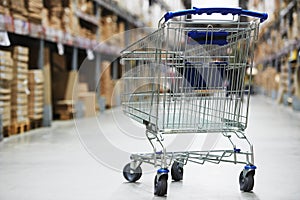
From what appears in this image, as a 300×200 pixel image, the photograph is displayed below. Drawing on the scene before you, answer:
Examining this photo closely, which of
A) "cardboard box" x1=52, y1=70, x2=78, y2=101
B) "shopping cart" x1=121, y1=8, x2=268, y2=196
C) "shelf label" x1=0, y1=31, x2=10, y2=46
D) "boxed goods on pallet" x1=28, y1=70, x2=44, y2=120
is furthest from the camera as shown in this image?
"cardboard box" x1=52, y1=70, x2=78, y2=101

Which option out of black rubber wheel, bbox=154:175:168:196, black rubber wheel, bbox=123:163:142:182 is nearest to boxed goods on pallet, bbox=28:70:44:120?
black rubber wheel, bbox=123:163:142:182

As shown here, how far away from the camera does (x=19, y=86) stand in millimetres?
6223

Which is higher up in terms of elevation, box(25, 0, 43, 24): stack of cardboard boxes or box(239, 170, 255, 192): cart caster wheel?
box(25, 0, 43, 24): stack of cardboard boxes

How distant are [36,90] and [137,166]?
3.92m

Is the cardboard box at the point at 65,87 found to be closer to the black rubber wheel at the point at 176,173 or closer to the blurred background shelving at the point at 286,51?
the black rubber wheel at the point at 176,173

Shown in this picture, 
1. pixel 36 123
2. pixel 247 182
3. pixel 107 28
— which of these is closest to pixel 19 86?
pixel 36 123

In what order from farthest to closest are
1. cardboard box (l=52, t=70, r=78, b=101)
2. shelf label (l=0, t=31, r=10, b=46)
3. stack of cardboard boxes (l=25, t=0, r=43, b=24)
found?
cardboard box (l=52, t=70, r=78, b=101), stack of cardboard boxes (l=25, t=0, r=43, b=24), shelf label (l=0, t=31, r=10, b=46)

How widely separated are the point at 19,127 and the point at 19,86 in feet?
2.00

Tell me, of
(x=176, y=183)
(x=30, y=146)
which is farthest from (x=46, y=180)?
(x=30, y=146)

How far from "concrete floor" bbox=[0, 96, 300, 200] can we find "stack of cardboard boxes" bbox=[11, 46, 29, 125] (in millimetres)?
407

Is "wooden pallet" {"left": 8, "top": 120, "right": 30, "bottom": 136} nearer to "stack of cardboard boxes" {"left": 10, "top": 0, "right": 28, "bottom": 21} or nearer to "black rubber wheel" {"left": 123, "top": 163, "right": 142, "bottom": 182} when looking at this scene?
"stack of cardboard boxes" {"left": 10, "top": 0, "right": 28, "bottom": 21}

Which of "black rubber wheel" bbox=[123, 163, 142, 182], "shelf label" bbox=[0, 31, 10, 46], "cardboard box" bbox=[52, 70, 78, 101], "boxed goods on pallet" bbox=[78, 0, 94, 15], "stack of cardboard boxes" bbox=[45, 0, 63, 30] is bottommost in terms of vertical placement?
"black rubber wheel" bbox=[123, 163, 142, 182]

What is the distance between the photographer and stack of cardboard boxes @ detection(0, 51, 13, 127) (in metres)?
5.61

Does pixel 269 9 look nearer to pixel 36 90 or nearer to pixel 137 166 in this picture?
pixel 36 90
